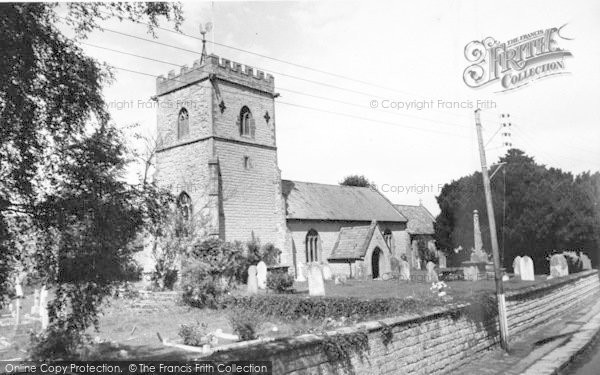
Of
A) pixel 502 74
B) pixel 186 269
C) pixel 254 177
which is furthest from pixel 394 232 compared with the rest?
pixel 502 74

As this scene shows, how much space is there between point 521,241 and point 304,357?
31.9 meters

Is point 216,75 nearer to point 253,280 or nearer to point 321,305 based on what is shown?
point 253,280

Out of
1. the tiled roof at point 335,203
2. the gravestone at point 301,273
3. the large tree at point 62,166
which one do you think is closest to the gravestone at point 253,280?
the gravestone at point 301,273

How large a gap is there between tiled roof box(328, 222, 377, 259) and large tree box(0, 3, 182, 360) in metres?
25.2

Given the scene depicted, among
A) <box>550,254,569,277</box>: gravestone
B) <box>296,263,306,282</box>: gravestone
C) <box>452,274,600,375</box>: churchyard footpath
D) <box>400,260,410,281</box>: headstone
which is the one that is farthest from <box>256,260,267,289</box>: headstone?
<box>550,254,569,277</box>: gravestone

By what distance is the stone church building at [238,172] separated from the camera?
26062 millimetres

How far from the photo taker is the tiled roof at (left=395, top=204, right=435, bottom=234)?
139 feet

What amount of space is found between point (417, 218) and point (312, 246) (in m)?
16.9

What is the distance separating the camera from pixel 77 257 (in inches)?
251

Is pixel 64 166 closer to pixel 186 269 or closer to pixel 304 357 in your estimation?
pixel 304 357

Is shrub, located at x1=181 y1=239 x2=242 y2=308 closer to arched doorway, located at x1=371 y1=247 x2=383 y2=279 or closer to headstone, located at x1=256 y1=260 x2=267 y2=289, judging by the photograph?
headstone, located at x1=256 y1=260 x2=267 y2=289

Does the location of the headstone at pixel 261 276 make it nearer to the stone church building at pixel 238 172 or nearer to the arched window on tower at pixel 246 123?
the stone church building at pixel 238 172

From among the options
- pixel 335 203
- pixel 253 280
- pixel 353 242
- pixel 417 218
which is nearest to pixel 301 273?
pixel 353 242

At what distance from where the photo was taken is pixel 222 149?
87.2 feet
